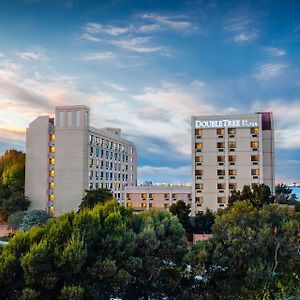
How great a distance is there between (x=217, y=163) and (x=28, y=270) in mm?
46597

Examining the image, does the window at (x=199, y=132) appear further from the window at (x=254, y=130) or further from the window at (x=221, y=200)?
the window at (x=221, y=200)

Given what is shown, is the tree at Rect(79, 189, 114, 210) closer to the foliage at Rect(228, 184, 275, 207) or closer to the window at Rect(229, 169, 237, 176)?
the window at Rect(229, 169, 237, 176)

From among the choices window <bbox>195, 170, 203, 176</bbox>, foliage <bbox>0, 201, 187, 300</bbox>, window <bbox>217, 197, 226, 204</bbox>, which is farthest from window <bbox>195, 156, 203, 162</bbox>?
foliage <bbox>0, 201, 187, 300</bbox>

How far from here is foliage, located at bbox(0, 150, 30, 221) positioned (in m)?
75.9

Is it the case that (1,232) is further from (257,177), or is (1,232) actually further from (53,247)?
(53,247)

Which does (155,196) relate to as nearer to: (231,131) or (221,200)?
(221,200)

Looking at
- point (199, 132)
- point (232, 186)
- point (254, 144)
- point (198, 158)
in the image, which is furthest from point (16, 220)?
point (254, 144)

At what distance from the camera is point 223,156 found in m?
64.3

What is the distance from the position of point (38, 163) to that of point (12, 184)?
924 cm

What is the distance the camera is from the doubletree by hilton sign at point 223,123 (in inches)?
2499

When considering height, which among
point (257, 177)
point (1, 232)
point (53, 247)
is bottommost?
point (1, 232)

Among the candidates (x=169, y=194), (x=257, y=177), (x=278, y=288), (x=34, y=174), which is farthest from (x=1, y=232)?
(x=278, y=288)

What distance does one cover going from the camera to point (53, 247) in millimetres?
22797

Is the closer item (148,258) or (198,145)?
(148,258)
